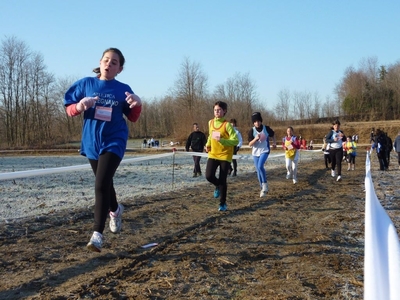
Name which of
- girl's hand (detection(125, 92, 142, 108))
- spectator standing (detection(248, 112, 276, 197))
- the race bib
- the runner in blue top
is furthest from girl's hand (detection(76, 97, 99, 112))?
spectator standing (detection(248, 112, 276, 197))

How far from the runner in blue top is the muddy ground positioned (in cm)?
54

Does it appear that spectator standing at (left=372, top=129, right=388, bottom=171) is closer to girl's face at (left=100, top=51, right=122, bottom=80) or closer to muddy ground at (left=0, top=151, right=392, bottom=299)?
muddy ground at (left=0, top=151, right=392, bottom=299)

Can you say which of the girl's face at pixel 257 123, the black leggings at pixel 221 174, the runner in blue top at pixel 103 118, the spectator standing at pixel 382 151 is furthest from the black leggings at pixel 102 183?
the spectator standing at pixel 382 151

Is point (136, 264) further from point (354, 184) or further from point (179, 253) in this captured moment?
point (354, 184)

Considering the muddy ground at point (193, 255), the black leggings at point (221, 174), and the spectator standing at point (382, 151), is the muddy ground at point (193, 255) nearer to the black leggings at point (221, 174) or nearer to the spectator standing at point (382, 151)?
the black leggings at point (221, 174)

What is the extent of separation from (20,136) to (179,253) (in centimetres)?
6721

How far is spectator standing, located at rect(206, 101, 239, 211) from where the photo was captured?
7.60 meters

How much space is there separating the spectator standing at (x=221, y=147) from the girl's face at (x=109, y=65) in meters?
3.37

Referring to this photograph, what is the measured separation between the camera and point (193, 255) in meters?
4.61

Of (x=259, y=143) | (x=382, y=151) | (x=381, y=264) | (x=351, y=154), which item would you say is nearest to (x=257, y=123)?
(x=259, y=143)

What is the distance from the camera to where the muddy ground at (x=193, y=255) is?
3.57m

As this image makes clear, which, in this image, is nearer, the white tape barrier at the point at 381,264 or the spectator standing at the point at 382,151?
the white tape barrier at the point at 381,264

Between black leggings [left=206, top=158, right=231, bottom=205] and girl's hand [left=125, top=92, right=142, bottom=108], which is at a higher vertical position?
girl's hand [left=125, top=92, right=142, bottom=108]

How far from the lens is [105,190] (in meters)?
4.30
